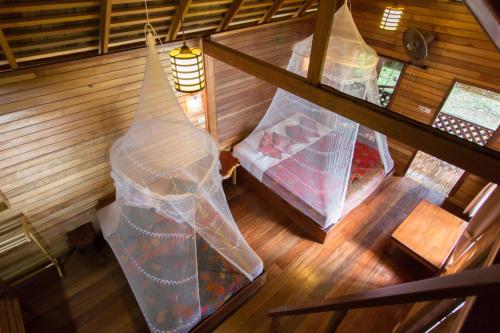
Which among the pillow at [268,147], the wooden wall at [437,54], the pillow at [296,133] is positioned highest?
the wooden wall at [437,54]

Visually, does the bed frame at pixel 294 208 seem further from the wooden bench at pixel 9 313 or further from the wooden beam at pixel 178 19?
the wooden bench at pixel 9 313

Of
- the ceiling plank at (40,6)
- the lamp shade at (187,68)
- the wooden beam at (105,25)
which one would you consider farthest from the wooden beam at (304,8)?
the ceiling plank at (40,6)

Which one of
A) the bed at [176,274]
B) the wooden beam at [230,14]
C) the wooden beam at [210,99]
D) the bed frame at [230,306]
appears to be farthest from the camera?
the wooden beam at [210,99]

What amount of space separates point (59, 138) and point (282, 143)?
3.23 metres

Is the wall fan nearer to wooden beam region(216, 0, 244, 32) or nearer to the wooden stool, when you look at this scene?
wooden beam region(216, 0, 244, 32)

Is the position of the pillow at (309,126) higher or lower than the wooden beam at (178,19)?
lower

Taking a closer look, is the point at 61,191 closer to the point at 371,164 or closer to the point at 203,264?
the point at 203,264

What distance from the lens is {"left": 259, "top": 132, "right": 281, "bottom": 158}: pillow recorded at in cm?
468

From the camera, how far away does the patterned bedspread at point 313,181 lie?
402 cm

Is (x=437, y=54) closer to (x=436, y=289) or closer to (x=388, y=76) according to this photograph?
(x=388, y=76)

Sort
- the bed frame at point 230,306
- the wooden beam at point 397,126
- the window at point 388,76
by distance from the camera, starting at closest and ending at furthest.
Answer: the wooden beam at point 397,126 → the bed frame at point 230,306 → the window at point 388,76

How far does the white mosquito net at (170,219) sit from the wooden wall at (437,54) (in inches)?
149

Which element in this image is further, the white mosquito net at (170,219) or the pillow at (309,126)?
the pillow at (309,126)

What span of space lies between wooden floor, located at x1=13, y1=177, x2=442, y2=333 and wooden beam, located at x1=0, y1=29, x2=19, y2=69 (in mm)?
2537
